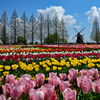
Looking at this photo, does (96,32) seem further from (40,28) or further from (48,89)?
(48,89)

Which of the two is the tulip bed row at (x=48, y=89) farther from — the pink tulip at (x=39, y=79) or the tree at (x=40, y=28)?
the tree at (x=40, y=28)

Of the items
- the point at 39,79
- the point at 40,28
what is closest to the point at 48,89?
the point at 39,79

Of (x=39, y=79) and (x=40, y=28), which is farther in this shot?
(x=40, y=28)

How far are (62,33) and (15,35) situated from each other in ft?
56.2

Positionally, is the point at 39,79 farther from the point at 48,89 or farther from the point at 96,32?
the point at 96,32

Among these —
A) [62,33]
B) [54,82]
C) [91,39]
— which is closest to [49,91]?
[54,82]

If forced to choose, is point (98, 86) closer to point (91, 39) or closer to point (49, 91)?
point (49, 91)

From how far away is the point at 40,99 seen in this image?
87 centimetres

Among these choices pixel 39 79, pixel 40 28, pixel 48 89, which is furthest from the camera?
pixel 40 28

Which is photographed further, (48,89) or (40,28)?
(40,28)

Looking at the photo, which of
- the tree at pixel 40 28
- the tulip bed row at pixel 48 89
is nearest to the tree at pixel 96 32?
the tree at pixel 40 28

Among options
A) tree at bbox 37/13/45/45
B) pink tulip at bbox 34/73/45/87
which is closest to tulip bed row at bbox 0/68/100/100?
pink tulip at bbox 34/73/45/87

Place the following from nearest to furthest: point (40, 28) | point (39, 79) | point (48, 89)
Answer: point (48, 89), point (39, 79), point (40, 28)

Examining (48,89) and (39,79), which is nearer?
(48,89)
